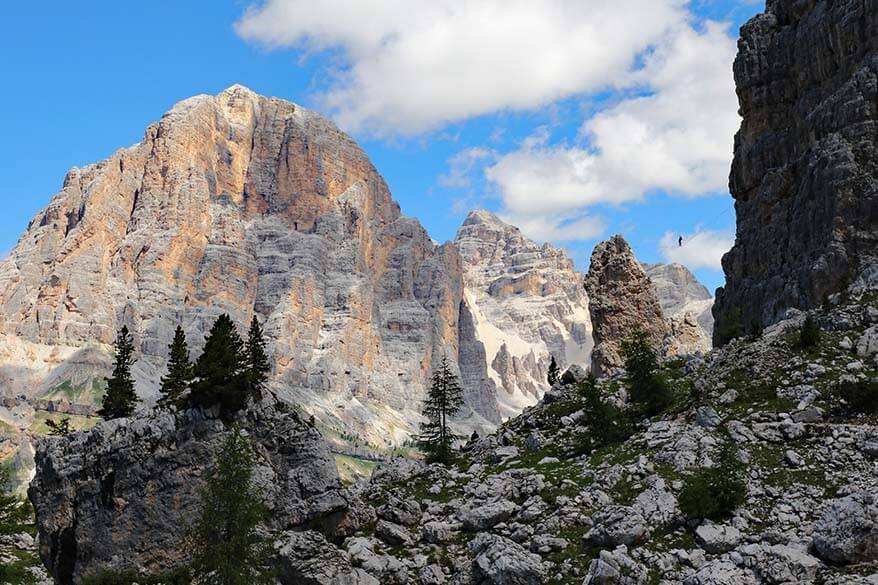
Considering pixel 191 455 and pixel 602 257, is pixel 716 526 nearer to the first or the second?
pixel 191 455

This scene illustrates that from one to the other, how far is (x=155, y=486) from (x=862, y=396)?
1644 inches

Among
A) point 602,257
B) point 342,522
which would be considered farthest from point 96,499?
point 602,257

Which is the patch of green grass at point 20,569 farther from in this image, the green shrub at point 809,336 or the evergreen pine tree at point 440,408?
the green shrub at point 809,336

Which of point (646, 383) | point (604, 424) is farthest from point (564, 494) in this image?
point (646, 383)

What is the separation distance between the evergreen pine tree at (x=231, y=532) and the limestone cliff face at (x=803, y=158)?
2026 inches

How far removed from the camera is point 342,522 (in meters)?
45.2

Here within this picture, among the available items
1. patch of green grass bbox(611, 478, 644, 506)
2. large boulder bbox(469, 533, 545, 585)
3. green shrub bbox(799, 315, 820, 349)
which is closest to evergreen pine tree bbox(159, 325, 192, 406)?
large boulder bbox(469, 533, 545, 585)

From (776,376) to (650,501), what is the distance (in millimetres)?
18314

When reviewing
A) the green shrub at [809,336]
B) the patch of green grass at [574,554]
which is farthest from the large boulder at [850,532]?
the green shrub at [809,336]

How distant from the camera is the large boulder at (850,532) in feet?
101

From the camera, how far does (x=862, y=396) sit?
144 ft

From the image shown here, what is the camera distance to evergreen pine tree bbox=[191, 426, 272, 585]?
1481 inches

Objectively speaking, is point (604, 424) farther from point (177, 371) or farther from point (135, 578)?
point (177, 371)

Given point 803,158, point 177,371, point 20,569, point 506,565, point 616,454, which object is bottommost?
point 20,569
